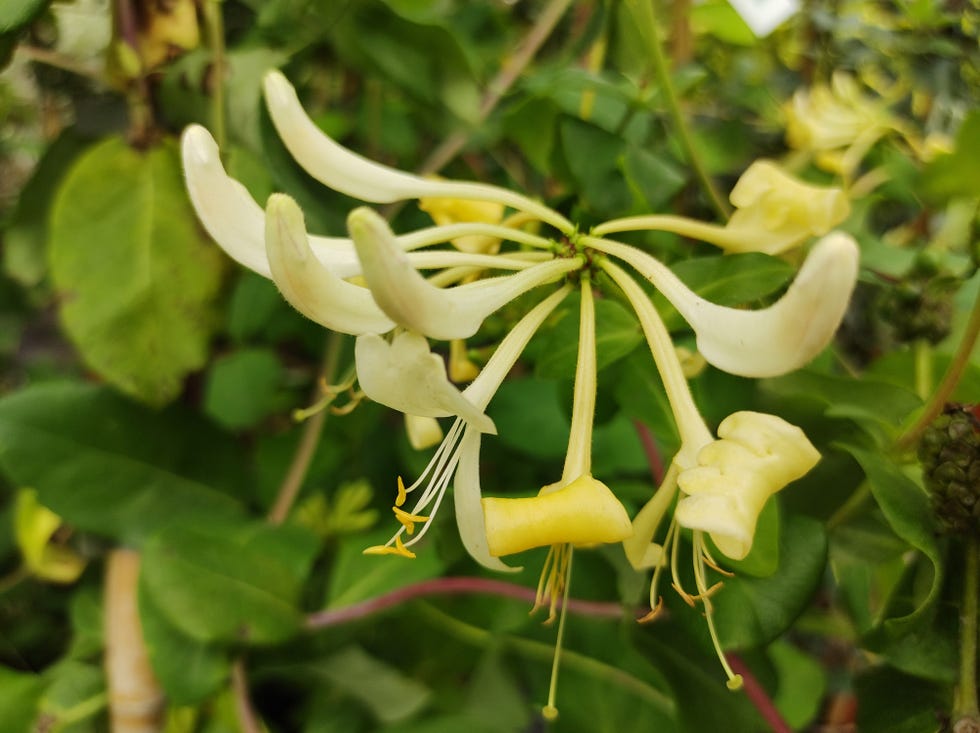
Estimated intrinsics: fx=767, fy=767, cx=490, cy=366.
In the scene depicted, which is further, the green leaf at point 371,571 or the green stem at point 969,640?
the green leaf at point 371,571

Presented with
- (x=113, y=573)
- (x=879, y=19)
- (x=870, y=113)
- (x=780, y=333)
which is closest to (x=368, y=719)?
(x=113, y=573)

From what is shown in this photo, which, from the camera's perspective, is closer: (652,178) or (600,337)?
(600,337)

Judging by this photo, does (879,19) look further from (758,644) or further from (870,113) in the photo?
(758,644)

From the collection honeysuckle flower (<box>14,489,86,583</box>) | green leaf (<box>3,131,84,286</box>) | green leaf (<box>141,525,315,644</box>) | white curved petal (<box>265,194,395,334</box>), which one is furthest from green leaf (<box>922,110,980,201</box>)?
honeysuckle flower (<box>14,489,86,583</box>)

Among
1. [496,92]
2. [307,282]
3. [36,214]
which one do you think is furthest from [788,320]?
[36,214]

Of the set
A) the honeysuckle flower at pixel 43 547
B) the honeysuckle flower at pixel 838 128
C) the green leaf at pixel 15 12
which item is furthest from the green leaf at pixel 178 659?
the honeysuckle flower at pixel 838 128

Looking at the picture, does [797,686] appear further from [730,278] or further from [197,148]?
[197,148]

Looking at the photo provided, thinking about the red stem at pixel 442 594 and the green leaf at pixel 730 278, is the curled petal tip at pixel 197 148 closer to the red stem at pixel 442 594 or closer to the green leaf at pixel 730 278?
the green leaf at pixel 730 278
